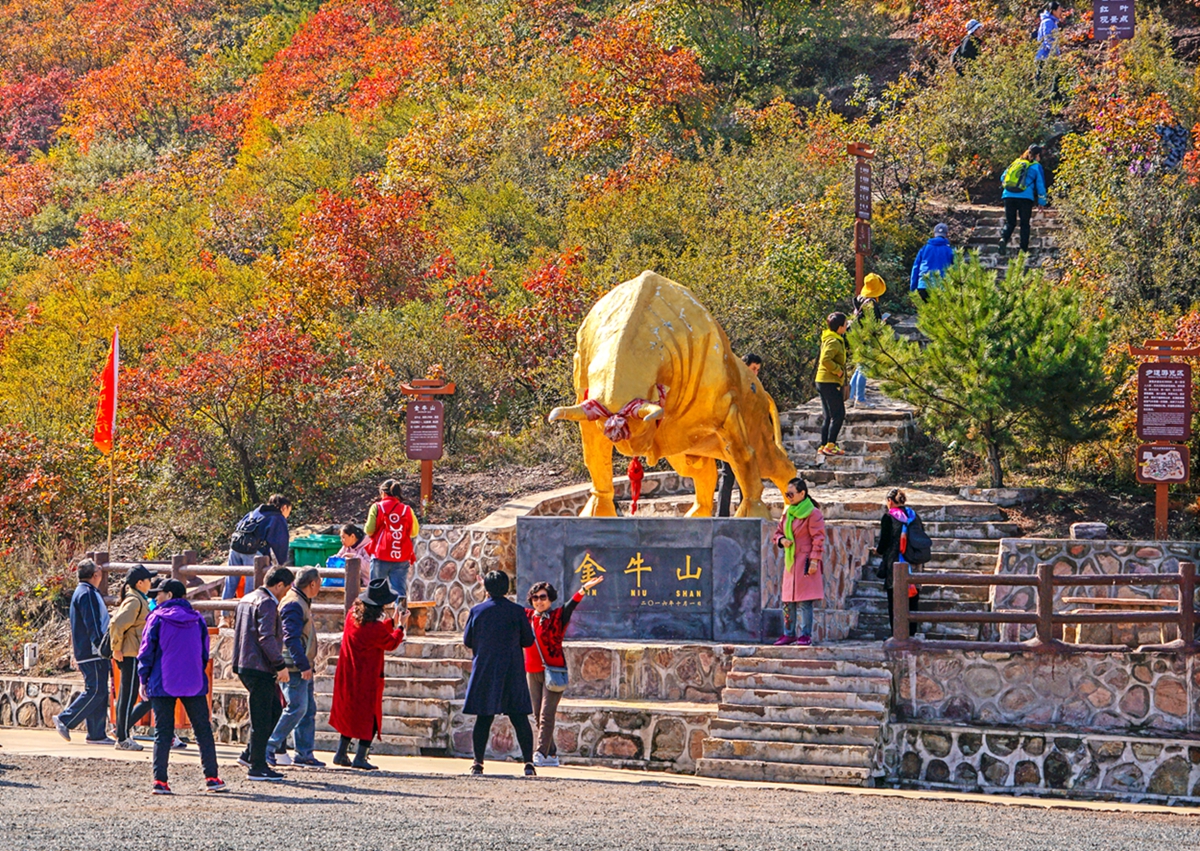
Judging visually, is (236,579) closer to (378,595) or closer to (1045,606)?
(378,595)

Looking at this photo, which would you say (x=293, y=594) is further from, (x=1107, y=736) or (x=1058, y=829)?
(x=1107, y=736)

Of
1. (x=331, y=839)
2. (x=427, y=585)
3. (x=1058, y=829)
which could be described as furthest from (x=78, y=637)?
(x=1058, y=829)

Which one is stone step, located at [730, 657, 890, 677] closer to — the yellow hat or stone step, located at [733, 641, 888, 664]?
stone step, located at [733, 641, 888, 664]

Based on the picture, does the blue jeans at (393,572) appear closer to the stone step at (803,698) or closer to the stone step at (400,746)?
Answer: the stone step at (400,746)

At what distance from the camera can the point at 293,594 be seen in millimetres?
10539

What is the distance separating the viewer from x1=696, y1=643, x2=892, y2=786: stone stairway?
11.9m

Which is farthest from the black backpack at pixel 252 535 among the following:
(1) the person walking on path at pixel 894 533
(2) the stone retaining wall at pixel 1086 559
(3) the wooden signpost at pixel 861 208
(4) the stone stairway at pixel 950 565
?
(3) the wooden signpost at pixel 861 208

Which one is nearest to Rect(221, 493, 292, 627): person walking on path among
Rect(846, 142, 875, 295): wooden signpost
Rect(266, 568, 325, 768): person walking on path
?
Rect(266, 568, 325, 768): person walking on path

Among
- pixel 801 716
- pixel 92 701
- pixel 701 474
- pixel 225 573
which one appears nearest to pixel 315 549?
pixel 225 573

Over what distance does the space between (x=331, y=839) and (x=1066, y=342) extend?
40.7 feet

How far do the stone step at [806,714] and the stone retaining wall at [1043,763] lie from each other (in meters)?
0.22

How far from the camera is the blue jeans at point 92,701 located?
12.8 metres

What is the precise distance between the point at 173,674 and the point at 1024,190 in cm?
1828

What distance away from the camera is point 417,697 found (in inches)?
528
